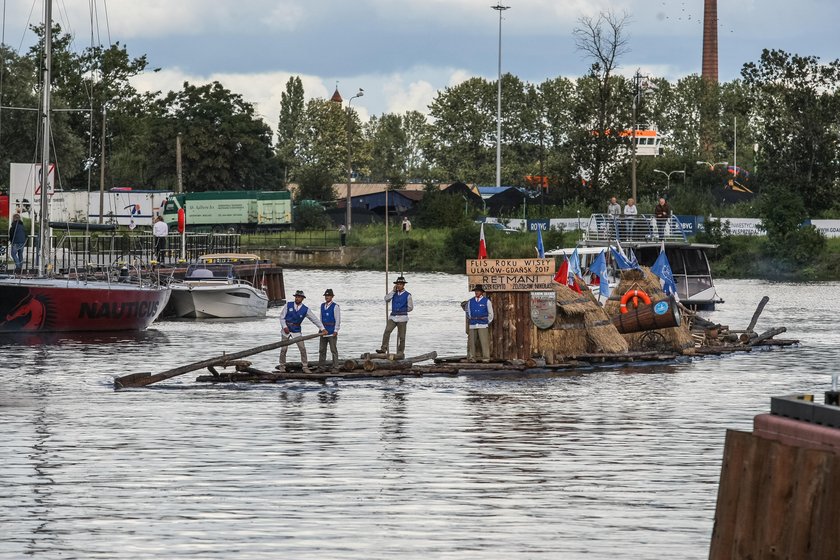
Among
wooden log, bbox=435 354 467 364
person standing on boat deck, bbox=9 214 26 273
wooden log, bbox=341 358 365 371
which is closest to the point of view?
wooden log, bbox=341 358 365 371

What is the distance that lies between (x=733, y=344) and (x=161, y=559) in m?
30.4

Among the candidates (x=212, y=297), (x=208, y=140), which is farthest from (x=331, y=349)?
(x=208, y=140)

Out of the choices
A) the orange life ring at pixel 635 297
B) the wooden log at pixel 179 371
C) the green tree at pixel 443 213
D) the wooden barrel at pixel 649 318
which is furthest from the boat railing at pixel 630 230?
the green tree at pixel 443 213

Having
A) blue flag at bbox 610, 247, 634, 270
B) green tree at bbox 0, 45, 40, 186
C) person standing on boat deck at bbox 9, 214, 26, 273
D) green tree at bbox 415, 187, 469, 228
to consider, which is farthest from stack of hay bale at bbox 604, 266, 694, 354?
green tree at bbox 0, 45, 40, 186

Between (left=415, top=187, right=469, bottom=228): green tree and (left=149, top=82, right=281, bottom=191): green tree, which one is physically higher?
(left=149, top=82, right=281, bottom=191): green tree

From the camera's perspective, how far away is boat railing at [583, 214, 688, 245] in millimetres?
53438

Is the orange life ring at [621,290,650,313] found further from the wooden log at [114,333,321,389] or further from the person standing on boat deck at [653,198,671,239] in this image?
the person standing on boat deck at [653,198,671,239]

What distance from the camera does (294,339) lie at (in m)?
30.1

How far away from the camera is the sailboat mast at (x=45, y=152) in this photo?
42.8 metres

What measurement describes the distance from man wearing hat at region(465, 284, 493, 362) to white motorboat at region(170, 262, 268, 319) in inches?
957

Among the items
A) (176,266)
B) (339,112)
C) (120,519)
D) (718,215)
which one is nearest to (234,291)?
(176,266)

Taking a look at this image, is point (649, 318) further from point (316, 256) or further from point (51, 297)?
point (316, 256)

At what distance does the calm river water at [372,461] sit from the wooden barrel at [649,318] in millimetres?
1373

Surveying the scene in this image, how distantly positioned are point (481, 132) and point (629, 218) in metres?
107
